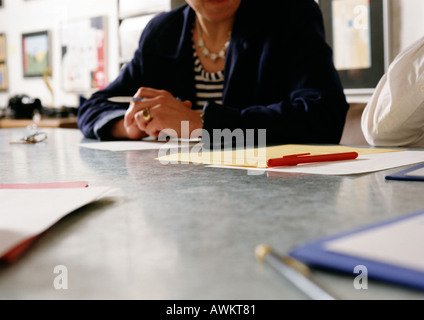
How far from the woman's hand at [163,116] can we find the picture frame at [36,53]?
10.1ft

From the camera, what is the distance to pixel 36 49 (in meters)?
4.03

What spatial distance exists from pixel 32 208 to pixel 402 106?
0.75 meters

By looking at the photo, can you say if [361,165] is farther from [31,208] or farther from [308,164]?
[31,208]

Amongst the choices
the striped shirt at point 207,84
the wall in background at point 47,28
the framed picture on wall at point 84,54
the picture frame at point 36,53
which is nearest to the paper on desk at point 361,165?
the striped shirt at point 207,84

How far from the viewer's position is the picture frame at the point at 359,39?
2.21m

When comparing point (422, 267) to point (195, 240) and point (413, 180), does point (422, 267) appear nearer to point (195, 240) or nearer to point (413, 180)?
point (195, 240)

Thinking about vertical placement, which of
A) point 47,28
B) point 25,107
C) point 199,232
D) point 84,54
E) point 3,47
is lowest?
point 199,232

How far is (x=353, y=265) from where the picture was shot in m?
0.23

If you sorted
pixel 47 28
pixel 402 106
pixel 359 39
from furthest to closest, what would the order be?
1. pixel 47 28
2. pixel 359 39
3. pixel 402 106

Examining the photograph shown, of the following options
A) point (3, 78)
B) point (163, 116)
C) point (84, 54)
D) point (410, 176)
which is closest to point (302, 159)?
point (410, 176)

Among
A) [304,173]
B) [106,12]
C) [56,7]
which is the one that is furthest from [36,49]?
[304,173]

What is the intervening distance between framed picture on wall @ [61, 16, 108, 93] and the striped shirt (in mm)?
2301

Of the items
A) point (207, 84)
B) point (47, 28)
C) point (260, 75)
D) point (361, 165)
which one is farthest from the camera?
point (47, 28)

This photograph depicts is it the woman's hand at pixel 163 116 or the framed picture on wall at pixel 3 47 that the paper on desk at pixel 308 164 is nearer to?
the woman's hand at pixel 163 116
